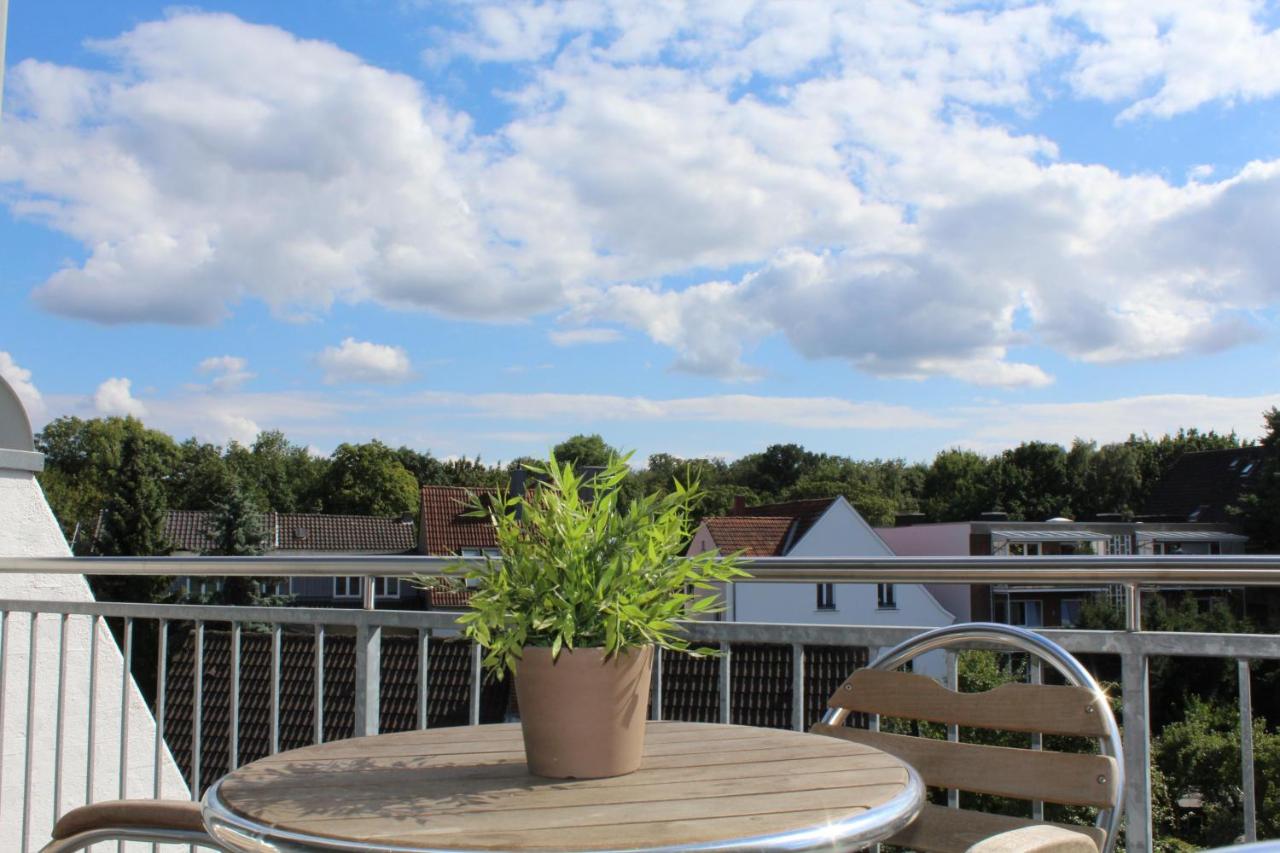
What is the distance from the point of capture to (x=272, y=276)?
1711cm

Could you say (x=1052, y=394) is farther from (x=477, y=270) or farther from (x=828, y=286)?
(x=477, y=270)

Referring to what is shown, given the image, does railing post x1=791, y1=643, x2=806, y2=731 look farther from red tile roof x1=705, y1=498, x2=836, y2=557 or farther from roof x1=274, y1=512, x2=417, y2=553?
roof x1=274, y1=512, x2=417, y2=553

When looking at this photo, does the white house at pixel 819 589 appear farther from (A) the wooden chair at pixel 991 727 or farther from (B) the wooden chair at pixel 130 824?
(B) the wooden chair at pixel 130 824

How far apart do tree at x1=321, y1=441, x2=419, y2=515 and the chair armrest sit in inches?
2540

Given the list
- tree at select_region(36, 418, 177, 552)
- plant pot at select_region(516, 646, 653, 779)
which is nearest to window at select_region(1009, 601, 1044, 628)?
plant pot at select_region(516, 646, 653, 779)

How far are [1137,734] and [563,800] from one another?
1.47m

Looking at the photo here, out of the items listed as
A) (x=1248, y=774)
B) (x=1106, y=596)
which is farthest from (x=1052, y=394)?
(x=1248, y=774)

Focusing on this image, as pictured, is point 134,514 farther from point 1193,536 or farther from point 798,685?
point 1193,536

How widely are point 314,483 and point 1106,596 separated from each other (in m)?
49.9

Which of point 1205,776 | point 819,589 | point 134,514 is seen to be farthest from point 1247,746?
point 134,514

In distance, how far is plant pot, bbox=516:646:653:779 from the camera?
1.57 meters

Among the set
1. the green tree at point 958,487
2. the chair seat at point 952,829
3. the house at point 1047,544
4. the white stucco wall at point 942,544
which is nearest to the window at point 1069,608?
the house at point 1047,544

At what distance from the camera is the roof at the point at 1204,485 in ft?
169

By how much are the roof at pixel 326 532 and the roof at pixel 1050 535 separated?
29823 mm
